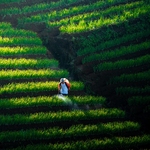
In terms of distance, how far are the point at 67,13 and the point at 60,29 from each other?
2544mm

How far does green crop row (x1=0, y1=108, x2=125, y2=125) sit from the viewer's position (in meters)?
11.3

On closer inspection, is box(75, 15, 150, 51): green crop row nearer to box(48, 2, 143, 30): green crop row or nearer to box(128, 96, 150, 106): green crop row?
box(48, 2, 143, 30): green crop row

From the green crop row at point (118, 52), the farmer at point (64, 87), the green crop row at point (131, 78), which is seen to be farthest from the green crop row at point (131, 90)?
the green crop row at point (118, 52)

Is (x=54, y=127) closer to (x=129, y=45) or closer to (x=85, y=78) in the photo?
(x=85, y=78)

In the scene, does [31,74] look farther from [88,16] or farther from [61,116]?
[88,16]

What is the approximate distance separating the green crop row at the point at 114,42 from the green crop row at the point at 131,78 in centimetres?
249

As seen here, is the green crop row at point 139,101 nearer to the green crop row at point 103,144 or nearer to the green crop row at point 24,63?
the green crop row at point 103,144

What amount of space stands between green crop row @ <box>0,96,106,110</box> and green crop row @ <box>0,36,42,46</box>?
477 cm

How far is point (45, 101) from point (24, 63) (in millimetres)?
3046

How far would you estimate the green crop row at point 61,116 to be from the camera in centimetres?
1127

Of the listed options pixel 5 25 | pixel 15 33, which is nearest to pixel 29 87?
pixel 15 33

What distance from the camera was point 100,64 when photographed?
48.5 feet

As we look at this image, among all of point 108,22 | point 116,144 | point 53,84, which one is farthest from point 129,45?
point 116,144

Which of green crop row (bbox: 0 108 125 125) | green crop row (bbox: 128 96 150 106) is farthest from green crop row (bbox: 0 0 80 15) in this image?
green crop row (bbox: 128 96 150 106)
